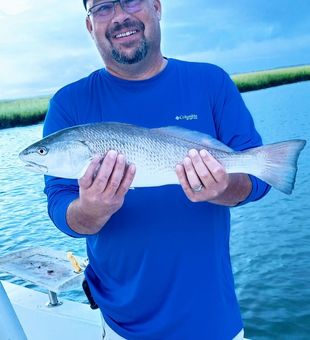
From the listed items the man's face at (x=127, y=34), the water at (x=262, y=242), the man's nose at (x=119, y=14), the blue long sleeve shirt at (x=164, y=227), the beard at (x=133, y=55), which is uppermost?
the man's nose at (x=119, y=14)

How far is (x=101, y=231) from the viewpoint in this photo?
6.30 ft

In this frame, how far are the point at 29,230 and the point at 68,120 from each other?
8544mm

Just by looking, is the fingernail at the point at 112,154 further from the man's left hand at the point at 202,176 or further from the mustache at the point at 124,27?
the mustache at the point at 124,27

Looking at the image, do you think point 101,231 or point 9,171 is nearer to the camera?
point 101,231

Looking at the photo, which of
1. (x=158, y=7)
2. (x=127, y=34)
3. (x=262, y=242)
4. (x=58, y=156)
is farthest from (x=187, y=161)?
(x=262, y=242)

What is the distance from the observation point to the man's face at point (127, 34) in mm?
1938

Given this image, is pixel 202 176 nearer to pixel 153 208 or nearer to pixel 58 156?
pixel 153 208

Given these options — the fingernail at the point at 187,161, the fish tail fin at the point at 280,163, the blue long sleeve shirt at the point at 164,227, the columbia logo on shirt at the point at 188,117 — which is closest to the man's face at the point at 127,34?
the blue long sleeve shirt at the point at 164,227

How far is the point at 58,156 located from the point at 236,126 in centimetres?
75

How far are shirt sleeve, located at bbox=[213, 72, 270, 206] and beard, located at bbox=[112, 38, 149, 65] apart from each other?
36cm

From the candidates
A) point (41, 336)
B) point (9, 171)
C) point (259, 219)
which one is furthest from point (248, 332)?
point (9, 171)

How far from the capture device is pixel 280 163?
1790mm

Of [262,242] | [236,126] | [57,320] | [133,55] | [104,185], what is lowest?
[262,242]

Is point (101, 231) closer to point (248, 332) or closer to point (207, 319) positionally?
point (207, 319)
